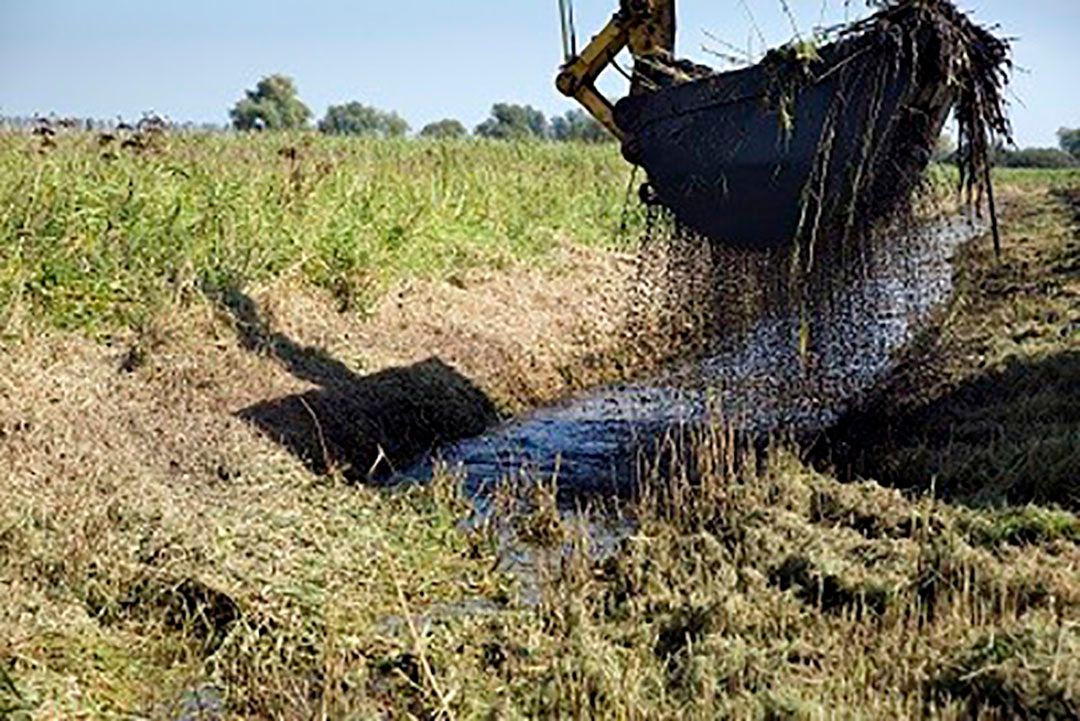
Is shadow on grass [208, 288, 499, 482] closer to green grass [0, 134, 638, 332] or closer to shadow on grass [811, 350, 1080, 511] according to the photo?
green grass [0, 134, 638, 332]

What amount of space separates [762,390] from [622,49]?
8.54 ft

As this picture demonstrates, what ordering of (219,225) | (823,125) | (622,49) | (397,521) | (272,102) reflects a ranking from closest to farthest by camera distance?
1. (397,521)
2. (823,125)
3. (622,49)
4. (219,225)
5. (272,102)

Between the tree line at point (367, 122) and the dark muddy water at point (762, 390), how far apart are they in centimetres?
228

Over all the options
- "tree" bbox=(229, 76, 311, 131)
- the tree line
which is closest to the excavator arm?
the tree line

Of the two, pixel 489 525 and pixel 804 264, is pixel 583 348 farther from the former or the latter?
pixel 489 525

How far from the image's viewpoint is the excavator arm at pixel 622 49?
27.8ft

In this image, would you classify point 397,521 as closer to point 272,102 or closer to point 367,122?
point 367,122

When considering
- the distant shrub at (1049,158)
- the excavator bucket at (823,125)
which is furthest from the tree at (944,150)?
the distant shrub at (1049,158)

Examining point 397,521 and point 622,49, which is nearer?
point 397,521

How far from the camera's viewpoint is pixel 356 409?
Result: 852 centimetres

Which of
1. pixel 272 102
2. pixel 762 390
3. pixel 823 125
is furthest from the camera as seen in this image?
pixel 272 102

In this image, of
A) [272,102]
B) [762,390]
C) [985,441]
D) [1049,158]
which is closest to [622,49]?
[762,390]

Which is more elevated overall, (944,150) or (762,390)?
(944,150)

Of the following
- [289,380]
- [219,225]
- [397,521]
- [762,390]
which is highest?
[219,225]
